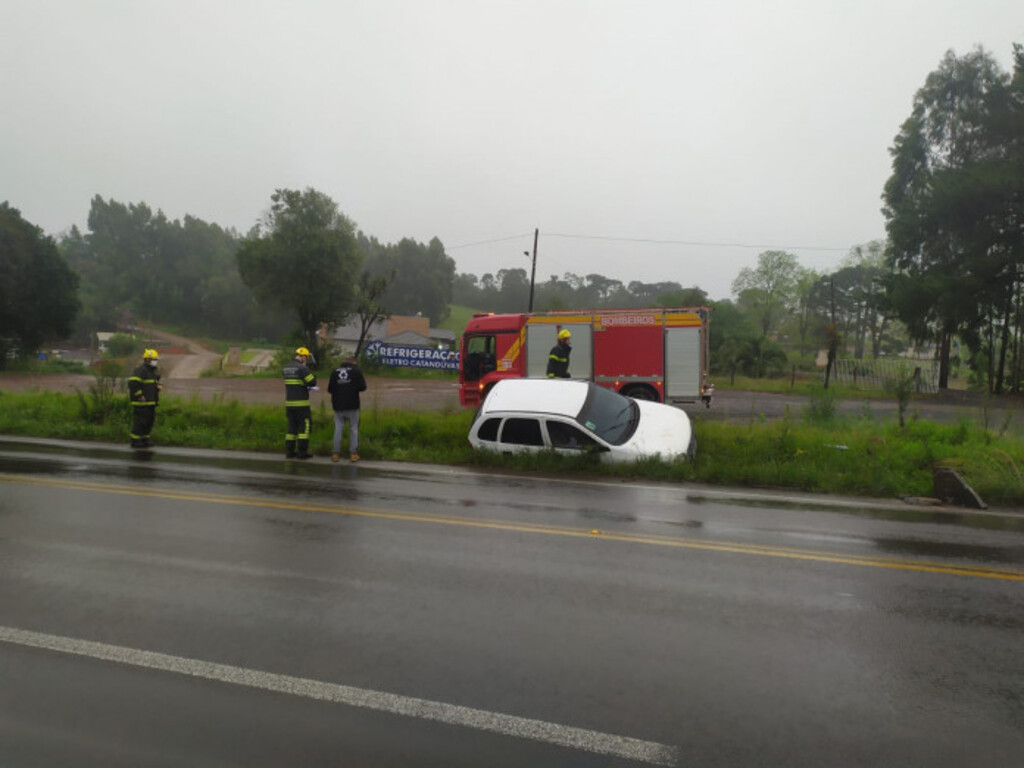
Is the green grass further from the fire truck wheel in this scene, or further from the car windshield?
the fire truck wheel

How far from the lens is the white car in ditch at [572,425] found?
9695 millimetres

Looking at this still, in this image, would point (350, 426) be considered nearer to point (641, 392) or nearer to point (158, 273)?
point (641, 392)

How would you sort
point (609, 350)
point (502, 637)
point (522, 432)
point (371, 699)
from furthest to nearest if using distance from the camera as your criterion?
point (609, 350)
point (522, 432)
point (502, 637)
point (371, 699)

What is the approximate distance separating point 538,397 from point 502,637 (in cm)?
A: 651

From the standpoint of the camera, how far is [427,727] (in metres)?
2.95

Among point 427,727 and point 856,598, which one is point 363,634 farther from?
point 856,598

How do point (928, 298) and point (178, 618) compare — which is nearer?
point (178, 618)

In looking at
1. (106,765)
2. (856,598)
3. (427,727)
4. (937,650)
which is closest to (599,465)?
(856,598)

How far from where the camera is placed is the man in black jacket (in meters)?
10.6

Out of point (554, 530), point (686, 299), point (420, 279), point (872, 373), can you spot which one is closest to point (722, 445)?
point (554, 530)

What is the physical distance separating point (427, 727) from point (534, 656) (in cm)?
84

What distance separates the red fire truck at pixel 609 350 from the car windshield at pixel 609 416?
6.10 meters

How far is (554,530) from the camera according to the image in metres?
6.31

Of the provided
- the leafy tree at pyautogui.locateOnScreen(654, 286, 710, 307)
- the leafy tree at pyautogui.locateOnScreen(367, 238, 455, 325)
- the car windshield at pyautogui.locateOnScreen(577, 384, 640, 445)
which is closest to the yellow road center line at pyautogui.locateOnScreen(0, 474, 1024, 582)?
the car windshield at pyautogui.locateOnScreen(577, 384, 640, 445)
